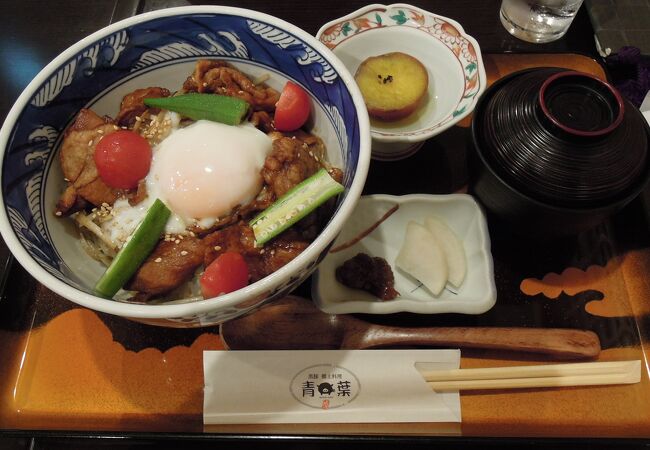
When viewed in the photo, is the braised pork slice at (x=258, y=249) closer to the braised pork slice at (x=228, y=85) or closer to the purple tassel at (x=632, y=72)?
the braised pork slice at (x=228, y=85)

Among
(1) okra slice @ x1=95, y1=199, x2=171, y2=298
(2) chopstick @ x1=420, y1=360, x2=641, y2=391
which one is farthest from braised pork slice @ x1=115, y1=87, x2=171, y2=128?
(2) chopstick @ x1=420, y1=360, x2=641, y2=391

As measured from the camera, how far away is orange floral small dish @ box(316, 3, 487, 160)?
2.21 m

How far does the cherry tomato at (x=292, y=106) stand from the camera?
1.62 metres

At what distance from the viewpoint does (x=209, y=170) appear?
5.14ft

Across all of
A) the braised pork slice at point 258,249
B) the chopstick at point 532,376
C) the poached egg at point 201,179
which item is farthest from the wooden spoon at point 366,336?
the poached egg at point 201,179

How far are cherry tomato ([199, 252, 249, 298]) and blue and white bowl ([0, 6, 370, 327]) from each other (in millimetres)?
80

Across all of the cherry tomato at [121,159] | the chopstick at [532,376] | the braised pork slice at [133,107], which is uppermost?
the braised pork slice at [133,107]

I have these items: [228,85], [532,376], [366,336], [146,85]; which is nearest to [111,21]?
[146,85]

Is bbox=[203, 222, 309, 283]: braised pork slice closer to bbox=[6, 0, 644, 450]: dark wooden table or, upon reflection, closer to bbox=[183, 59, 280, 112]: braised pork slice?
bbox=[183, 59, 280, 112]: braised pork slice

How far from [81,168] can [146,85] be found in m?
0.39

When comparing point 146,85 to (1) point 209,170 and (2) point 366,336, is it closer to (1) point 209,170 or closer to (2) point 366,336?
(1) point 209,170

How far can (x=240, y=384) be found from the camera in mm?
1649

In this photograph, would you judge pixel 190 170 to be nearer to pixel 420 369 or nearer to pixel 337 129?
pixel 337 129

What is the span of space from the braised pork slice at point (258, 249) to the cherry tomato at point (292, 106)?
0.41 m
